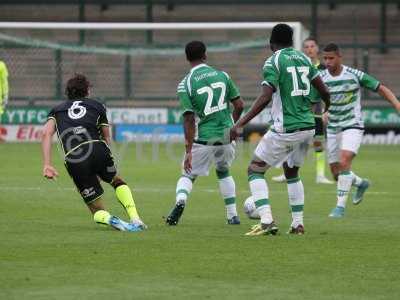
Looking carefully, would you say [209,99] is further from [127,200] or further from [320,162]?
[320,162]

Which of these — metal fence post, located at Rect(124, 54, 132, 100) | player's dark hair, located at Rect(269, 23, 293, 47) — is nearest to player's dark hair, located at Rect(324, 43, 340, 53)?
player's dark hair, located at Rect(269, 23, 293, 47)

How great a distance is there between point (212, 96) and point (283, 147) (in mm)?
1355

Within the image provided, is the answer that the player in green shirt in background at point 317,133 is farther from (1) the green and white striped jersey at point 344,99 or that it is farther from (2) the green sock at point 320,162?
(1) the green and white striped jersey at point 344,99

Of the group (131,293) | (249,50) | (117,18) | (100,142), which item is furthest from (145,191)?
→ (117,18)

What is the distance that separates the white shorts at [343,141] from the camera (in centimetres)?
1530

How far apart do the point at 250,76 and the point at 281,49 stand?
20.7m

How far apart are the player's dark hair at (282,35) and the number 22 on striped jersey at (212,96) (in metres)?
1.19

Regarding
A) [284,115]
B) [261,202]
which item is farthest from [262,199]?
[284,115]

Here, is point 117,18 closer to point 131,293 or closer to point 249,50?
point 249,50

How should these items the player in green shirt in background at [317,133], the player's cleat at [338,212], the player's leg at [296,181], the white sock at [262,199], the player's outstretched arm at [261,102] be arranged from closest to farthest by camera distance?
the player's outstretched arm at [261,102] → the white sock at [262,199] → the player's leg at [296,181] → the player's cleat at [338,212] → the player in green shirt in background at [317,133]

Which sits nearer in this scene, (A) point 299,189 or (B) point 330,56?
(A) point 299,189

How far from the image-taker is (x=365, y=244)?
459 inches

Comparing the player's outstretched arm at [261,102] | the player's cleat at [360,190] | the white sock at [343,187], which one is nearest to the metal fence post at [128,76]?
the player's cleat at [360,190]

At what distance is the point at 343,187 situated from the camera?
14812mm
